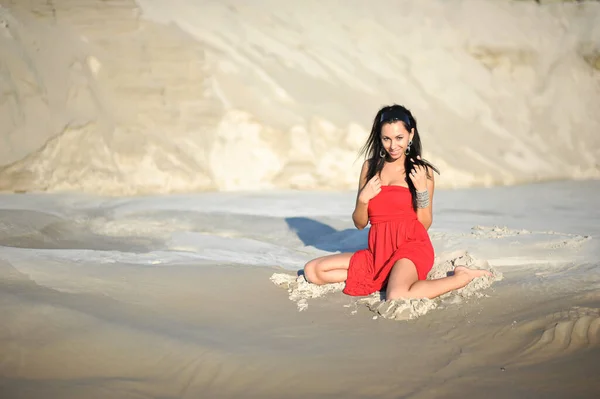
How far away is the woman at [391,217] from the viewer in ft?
12.2

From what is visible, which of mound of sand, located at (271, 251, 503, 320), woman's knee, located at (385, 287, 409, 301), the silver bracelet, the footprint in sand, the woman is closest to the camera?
the footprint in sand

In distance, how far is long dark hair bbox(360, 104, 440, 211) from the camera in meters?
3.78

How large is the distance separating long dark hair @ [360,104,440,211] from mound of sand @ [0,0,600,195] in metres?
4.74

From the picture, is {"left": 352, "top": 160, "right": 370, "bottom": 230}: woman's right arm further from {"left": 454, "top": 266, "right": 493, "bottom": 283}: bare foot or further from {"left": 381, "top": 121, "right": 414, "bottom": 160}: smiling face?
{"left": 454, "top": 266, "right": 493, "bottom": 283}: bare foot

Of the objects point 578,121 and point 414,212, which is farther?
point 578,121

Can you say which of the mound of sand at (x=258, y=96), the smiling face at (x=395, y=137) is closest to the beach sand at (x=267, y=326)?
the smiling face at (x=395, y=137)

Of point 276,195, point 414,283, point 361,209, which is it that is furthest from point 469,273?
point 276,195

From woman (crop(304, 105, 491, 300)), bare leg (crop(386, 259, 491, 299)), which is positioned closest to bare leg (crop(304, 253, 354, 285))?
woman (crop(304, 105, 491, 300))

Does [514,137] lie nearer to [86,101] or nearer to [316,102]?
[316,102]

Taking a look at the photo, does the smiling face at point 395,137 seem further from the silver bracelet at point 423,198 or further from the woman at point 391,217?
the silver bracelet at point 423,198

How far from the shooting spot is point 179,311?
11.1 ft

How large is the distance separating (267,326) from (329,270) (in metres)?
0.76

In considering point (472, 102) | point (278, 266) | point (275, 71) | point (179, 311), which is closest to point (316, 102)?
point (275, 71)

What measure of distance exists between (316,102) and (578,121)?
452 cm
